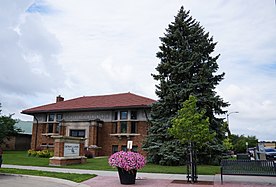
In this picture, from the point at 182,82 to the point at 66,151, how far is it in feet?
32.2

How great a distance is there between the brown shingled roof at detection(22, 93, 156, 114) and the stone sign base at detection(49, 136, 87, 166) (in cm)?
928

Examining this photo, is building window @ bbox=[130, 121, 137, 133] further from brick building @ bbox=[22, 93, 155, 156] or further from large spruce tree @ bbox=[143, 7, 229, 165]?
large spruce tree @ bbox=[143, 7, 229, 165]

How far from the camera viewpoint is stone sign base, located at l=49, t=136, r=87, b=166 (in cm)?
1838

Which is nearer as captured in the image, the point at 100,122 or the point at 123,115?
the point at 123,115

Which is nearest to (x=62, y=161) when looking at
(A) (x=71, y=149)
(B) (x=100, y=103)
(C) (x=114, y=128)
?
(A) (x=71, y=149)

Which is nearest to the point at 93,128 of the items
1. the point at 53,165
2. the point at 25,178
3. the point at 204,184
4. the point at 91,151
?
the point at 91,151

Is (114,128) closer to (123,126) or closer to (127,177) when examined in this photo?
(123,126)

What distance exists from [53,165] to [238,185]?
38.8 ft

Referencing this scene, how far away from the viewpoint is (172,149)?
20.0 meters

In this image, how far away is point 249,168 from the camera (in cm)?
1179

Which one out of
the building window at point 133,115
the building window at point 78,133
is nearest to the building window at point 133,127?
the building window at point 133,115

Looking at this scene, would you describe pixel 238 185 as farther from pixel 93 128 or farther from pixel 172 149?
pixel 93 128

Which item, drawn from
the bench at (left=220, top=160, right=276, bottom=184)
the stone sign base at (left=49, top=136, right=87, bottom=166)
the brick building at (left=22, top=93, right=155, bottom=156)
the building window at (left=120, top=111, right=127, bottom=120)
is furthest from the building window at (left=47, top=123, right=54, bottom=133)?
the bench at (left=220, top=160, right=276, bottom=184)

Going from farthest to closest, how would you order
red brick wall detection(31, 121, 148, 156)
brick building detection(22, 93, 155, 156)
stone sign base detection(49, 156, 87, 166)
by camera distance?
brick building detection(22, 93, 155, 156) → red brick wall detection(31, 121, 148, 156) → stone sign base detection(49, 156, 87, 166)
